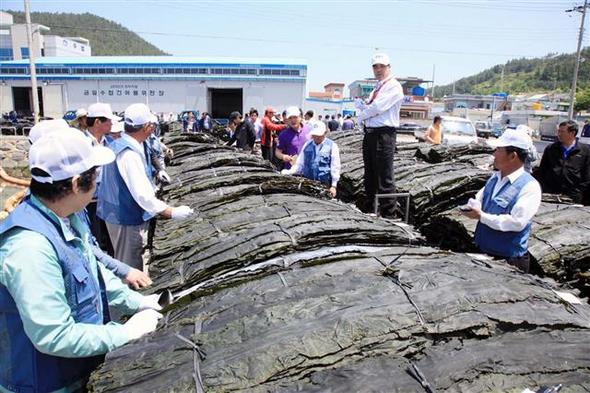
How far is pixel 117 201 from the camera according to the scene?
3908 mm

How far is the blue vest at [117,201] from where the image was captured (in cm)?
385

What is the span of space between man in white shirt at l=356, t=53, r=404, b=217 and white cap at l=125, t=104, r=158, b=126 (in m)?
2.31

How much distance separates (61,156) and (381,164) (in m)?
3.92

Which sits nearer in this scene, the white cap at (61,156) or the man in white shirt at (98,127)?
the white cap at (61,156)

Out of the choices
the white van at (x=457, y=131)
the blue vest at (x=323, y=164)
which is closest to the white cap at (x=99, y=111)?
the blue vest at (x=323, y=164)

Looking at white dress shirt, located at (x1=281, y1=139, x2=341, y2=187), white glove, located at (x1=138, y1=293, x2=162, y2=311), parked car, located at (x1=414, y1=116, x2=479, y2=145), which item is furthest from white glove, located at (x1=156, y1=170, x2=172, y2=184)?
parked car, located at (x1=414, y1=116, x2=479, y2=145)

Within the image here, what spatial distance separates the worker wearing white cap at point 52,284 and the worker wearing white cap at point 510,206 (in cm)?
265

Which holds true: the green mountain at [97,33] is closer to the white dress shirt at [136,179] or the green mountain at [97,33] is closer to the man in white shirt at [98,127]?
the man in white shirt at [98,127]

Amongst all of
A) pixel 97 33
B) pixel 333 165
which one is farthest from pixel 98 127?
pixel 97 33

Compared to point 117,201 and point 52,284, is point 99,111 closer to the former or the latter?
point 117,201

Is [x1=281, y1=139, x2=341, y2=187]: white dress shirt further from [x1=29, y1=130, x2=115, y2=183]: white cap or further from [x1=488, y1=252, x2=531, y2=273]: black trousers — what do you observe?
[x1=29, y1=130, x2=115, y2=183]: white cap

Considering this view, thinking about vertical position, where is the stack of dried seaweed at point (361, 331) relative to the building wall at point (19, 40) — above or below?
below

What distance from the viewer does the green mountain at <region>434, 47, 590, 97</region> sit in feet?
344

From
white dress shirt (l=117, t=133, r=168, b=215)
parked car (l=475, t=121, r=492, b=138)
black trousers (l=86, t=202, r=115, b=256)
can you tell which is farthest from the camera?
parked car (l=475, t=121, r=492, b=138)
